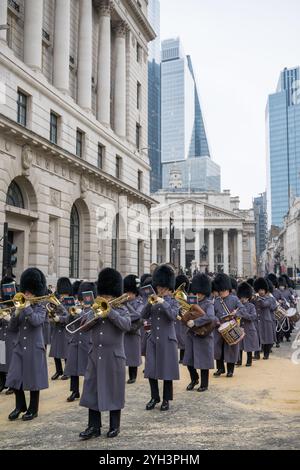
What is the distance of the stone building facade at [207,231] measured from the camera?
9506 cm

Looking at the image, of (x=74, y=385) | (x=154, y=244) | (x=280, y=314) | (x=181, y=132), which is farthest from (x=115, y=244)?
(x=181, y=132)

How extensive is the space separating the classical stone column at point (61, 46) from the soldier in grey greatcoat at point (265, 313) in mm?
17093

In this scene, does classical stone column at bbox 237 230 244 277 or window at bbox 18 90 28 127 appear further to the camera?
classical stone column at bbox 237 230 244 277

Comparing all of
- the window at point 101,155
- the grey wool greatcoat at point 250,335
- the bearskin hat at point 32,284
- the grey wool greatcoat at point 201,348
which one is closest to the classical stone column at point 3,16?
the window at point 101,155

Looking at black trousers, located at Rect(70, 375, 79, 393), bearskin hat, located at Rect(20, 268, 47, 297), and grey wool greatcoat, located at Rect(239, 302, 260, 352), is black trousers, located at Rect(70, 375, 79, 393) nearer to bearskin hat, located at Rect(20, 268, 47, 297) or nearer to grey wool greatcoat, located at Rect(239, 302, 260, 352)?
bearskin hat, located at Rect(20, 268, 47, 297)

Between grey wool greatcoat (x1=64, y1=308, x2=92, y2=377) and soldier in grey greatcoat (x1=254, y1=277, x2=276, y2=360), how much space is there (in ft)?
20.8

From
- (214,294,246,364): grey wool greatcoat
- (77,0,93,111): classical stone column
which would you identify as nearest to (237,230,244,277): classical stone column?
(77,0,93,111): classical stone column

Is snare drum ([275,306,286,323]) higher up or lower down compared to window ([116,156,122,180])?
lower down

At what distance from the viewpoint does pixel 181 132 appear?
177000mm

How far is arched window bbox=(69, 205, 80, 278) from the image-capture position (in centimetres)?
2692

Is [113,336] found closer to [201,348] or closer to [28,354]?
[28,354]

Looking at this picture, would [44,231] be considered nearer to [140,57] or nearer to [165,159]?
[140,57]

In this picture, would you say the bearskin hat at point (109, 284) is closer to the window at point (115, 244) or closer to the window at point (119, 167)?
the window at point (115, 244)
